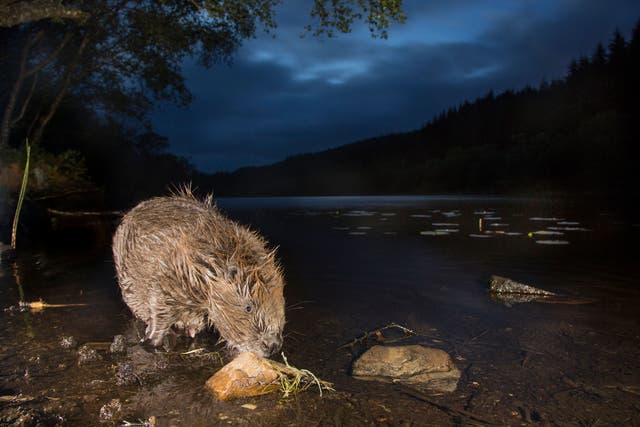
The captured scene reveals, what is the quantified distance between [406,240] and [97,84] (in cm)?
2257

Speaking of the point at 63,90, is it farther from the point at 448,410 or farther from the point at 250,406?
the point at 448,410

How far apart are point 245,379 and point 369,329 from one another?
2787 millimetres

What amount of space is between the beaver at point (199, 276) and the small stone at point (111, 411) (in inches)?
50.4

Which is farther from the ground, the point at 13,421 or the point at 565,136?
the point at 565,136

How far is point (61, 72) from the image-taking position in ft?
86.9

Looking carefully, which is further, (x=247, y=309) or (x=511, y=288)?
(x=511, y=288)

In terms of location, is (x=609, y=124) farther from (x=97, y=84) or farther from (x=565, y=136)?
(x=97, y=84)

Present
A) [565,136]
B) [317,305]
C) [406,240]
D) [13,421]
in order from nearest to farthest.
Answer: [13,421]
[317,305]
[406,240]
[565,136]

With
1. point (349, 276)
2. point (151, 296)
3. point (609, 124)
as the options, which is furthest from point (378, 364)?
point (609, 124)

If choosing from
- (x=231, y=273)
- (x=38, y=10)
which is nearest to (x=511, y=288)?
(x=231, y=273)

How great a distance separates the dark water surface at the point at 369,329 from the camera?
410 cm

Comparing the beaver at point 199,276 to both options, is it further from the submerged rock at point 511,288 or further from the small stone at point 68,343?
the submerged rock at point 511,288

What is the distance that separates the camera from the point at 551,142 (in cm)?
9750

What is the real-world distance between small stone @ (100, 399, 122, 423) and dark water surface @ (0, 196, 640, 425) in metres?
0.05
